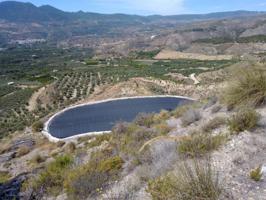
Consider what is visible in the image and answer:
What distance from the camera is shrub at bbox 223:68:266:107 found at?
977 centimetres

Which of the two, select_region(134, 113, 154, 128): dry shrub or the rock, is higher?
the rock

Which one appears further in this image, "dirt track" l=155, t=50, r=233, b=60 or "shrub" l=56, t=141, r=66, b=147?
"dirt track" l=155, t=50, r=233, b=60

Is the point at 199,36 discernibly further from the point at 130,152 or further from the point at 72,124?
the point at 130,152

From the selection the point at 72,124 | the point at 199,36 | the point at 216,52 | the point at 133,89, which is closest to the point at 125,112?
the point at 72,124

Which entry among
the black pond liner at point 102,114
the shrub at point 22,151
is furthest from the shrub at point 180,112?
the shrub at point 22,151

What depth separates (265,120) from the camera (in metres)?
8.54

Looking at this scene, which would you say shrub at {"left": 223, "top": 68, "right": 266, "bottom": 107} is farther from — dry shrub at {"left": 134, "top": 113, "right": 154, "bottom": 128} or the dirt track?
the dirt track

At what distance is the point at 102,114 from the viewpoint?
30.8 m

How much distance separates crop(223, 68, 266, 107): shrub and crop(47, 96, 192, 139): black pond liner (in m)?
14.4

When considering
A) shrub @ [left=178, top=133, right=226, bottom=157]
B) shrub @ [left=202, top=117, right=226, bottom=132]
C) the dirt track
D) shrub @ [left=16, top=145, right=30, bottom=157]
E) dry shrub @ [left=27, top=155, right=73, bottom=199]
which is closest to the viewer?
shrub @ [left=178, top=133, right=226, bottom=157]

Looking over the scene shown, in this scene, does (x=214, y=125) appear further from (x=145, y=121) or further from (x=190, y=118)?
(x=145, y=121)

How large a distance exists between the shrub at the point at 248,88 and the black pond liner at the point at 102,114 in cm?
1439

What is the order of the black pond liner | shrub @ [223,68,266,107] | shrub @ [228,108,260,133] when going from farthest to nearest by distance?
the black pond liner < shrub @ [223,68,266,107] < shrub @ [228,108,260,133]

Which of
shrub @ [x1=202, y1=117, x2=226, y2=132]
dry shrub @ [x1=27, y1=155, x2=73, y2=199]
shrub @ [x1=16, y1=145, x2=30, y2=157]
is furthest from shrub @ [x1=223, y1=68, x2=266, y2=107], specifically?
shrub @ [x1=16, y1=145, x2=30, y2=157]
